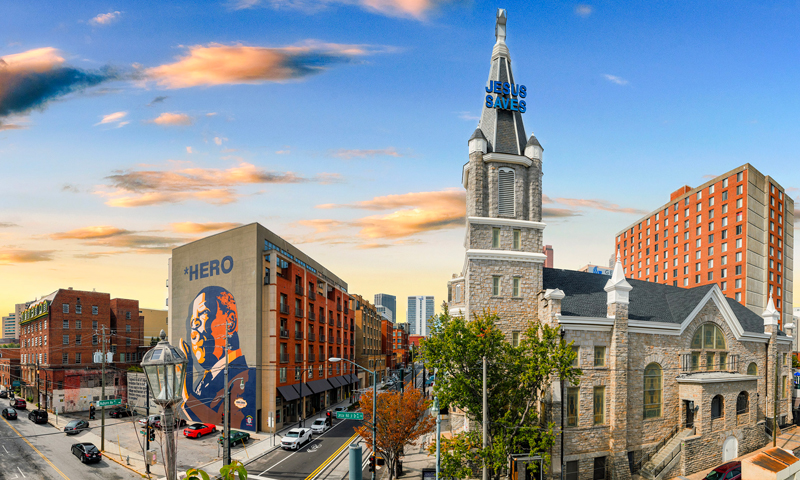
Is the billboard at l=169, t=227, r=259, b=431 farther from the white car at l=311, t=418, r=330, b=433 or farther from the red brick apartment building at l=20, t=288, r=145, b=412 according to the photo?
the red brick apartment building at l=20, t=288, r=145, b=412

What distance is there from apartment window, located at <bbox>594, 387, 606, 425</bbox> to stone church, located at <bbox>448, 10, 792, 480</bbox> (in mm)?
74

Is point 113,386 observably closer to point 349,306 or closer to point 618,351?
point 349,306

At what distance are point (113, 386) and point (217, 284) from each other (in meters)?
35.1

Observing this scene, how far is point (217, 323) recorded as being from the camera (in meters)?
56.7

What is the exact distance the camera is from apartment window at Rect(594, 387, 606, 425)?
3319 centimetres

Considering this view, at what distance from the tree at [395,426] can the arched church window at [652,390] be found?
15440 millimetres

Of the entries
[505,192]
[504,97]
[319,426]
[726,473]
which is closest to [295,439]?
[319,426]

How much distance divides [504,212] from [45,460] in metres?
42.0

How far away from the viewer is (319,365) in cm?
6725

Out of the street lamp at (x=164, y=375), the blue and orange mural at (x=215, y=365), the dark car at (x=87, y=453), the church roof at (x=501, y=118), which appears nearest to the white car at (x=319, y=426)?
the blue and orange mural at (x=215, y=365)

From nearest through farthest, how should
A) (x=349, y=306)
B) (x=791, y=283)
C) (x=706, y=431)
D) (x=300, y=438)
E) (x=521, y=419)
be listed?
(x=521, y=419)
(x=706, y=431)
(x=300, y=438)
(x=349, y=306)
(x=791, y=283)

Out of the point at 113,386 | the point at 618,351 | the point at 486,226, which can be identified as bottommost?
the point at 113,386

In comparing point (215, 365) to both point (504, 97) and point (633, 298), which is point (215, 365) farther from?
point (633, 298)

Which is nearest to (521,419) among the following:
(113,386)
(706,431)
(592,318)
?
(592,318)
